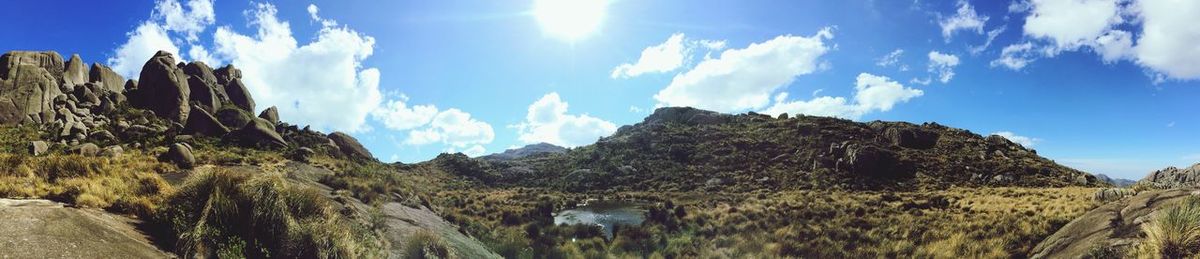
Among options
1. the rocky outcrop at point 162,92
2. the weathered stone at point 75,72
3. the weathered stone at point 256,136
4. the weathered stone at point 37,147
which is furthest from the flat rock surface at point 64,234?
the weathered stone at point 75,72

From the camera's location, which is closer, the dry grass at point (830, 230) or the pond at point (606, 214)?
the dry grass at point (830, 230)

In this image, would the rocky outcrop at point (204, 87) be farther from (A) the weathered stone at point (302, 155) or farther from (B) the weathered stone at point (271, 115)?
(A) the weathered stone at point (302, 155)

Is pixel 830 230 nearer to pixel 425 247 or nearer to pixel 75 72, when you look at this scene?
pixel 425 247

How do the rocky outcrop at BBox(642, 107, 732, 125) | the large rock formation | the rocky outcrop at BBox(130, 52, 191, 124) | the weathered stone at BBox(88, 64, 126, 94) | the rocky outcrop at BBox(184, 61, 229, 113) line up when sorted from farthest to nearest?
the rocky outcrop at BBox(642, 107, 732, 125)
the rocky outcrop at BBox(184, 61, 229, 113)
the weathered stone at BBox(88, 64, 126, 94)
the rocky outcrop at BBox(130, 52, 191, 124)
the large rock formation

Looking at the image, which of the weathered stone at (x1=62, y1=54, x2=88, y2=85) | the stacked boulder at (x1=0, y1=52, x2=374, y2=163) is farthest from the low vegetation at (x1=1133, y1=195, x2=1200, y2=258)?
the weathered stone at (x1=62, y1=54, x2=88, y2=85)

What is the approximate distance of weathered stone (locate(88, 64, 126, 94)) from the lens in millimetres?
52188

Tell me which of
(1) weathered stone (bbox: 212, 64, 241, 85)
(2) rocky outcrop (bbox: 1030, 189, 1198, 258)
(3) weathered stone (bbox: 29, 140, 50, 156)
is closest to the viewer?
(2) rocky outcrop (bbox: 1030, 189, 1198, 258)

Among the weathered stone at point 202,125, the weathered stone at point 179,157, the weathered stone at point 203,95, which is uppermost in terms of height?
the weathered stone at point 203,95

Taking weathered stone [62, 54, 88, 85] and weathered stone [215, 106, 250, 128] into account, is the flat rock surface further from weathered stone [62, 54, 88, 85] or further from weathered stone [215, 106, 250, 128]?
weathered stone [215, 106, 250, 128]

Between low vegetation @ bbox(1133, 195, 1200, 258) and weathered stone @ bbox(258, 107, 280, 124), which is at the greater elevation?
weathered stone @ bbox(258, 107, 280, 124)

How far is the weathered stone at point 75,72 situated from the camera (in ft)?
150

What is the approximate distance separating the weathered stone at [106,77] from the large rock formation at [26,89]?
30.1 feet

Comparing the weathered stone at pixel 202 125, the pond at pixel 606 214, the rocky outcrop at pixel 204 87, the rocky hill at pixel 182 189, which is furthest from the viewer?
the rocky outcrop at pixel 204 87

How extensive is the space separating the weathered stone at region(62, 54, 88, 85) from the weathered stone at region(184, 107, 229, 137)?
9830 mm
